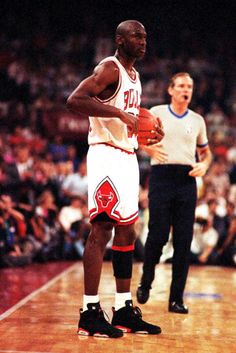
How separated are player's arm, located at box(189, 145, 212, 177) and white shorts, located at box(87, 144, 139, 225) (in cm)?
120

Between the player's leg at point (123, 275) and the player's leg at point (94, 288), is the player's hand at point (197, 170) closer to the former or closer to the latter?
the player's leg at point (123, 275)

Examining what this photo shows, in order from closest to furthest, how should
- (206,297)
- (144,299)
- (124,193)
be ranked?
(124,193) < (144,299) < (206,297)

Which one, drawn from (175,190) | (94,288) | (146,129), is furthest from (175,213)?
(94,288)

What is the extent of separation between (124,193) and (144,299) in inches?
57.3

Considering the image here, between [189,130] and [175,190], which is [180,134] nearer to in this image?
[189,130]

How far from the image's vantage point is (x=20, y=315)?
15.8 ft

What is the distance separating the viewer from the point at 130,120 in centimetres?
413

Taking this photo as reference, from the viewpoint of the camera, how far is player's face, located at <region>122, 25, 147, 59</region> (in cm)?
432

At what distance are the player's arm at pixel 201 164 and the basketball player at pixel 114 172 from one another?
1.14 metres

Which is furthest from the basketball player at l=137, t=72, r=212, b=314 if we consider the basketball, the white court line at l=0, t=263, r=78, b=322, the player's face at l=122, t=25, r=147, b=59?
the player's face at l=122, t=25, r=147, b=59

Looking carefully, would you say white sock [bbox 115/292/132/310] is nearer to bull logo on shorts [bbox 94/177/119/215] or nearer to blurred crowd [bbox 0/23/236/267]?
bull logo on shorts [bbox 94/177/119/215]

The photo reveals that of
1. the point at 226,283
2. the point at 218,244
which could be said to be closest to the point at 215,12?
the point at 218,244

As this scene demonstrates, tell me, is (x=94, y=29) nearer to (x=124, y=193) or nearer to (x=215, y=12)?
(x=215, y=12)

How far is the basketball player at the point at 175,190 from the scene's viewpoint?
5461mm
